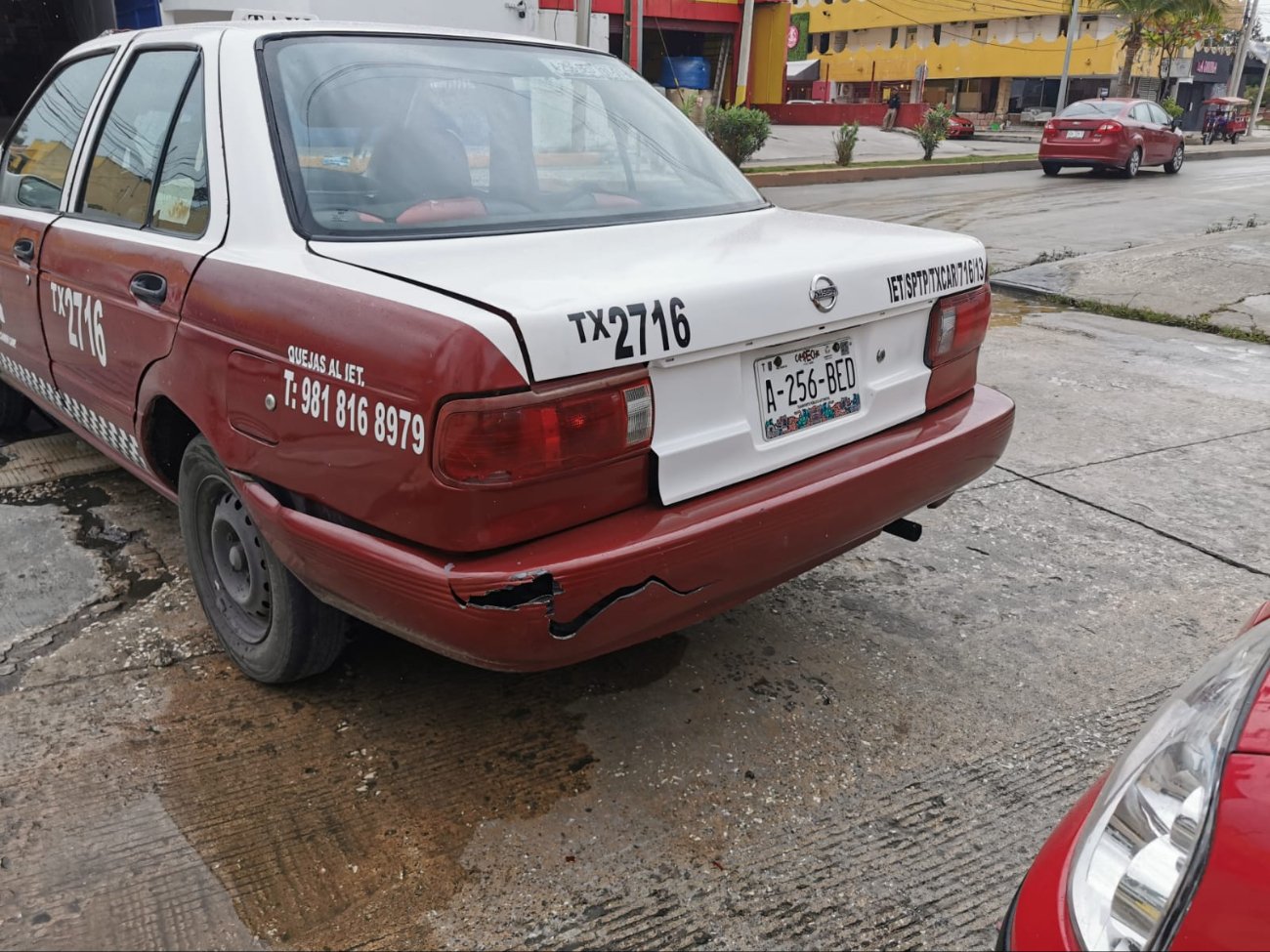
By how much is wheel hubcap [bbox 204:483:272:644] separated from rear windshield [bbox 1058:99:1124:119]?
67.6ft

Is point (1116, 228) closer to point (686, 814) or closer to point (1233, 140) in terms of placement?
point (686, 814)

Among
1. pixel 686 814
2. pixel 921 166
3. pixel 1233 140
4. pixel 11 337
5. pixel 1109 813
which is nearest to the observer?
pixel 1109 813

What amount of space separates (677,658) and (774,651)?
0.30 meters

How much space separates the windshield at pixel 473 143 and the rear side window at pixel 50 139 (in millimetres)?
1183

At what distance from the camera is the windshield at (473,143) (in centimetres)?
255

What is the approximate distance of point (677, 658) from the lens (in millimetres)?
3076

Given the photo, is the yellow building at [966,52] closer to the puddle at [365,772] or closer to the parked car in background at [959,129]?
the parked car in background at [959,129]

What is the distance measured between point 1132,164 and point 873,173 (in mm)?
4935

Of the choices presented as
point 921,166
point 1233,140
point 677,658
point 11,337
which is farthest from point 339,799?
point 1233,140

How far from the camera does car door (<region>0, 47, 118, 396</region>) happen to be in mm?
3465

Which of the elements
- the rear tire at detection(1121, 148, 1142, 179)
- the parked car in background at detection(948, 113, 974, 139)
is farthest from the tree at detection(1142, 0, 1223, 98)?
the rear tire at detection(1121, 148, 1142, 179)

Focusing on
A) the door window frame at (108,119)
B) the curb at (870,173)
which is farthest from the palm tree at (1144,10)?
the door window frame at (108,119)

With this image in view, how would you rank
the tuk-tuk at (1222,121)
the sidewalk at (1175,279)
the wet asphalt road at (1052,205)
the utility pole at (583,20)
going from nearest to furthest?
the sidewalk at (1175,279), the wet asphalt road at (1052,205), the utility pole at (583,20), the tuk-tuk at (1222,121)

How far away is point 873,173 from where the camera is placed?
20.0 meters
